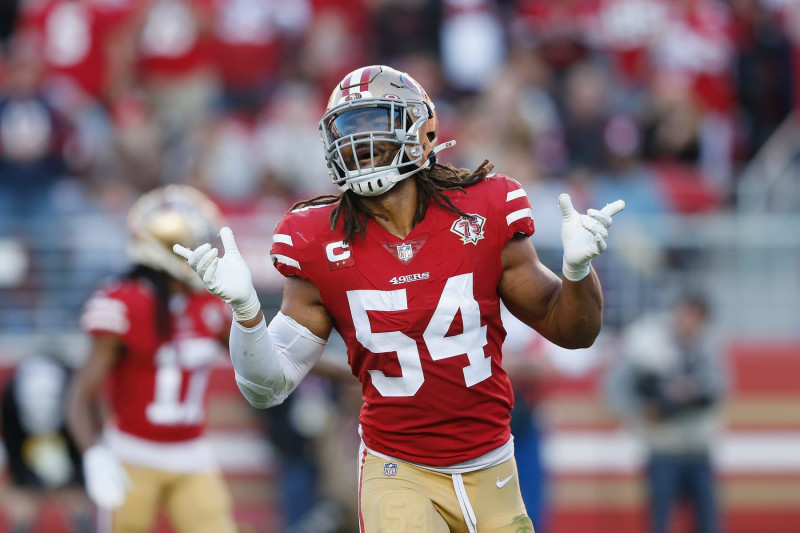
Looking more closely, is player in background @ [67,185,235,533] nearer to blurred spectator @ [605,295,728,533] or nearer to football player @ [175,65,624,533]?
football player @ [175,65,624,533]

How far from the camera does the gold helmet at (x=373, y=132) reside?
3934 millimetres

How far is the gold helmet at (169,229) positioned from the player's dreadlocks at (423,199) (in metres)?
1.98

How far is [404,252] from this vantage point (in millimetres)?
3955

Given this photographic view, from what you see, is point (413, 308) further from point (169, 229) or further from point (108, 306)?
point (169, 229)

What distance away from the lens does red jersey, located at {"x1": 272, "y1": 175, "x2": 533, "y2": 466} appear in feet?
12.8

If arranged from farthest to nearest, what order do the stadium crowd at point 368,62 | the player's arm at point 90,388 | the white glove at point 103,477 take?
the stadium crowd at point 368,62
the player's arm at point 90,388
the white glove at point 103,477

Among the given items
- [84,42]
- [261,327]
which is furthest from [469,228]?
[84,42]

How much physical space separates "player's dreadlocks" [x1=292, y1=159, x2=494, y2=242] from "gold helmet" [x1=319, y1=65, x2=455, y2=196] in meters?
0.07

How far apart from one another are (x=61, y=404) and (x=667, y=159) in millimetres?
5278

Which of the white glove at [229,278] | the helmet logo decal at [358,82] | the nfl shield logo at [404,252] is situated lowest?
the white glove at [229,278]

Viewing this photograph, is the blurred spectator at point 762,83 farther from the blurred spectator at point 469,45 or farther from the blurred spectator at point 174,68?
the blurred spectator at point 174,68

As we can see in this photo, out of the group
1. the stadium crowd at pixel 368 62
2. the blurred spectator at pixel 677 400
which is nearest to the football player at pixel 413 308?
the blurred spectator at pixel 677 400

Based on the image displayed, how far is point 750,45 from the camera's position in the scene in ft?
37.2

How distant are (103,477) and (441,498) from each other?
2.13 metres
